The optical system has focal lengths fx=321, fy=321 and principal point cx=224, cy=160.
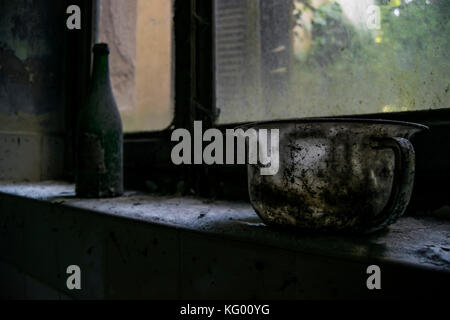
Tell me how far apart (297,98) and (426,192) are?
14.0 inches

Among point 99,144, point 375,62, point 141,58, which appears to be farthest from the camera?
point 141,58

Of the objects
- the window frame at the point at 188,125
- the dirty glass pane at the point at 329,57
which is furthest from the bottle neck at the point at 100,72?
the dirty glass pane at the point at 329,57

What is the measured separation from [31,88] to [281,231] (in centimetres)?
130

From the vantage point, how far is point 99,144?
0.87m

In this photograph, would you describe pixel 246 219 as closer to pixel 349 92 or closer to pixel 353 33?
pixel 349 92

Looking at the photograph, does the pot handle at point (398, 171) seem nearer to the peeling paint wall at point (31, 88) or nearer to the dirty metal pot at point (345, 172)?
the dirty metal pot at point (345, 172)

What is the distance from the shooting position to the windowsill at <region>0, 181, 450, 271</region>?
0.36 metres

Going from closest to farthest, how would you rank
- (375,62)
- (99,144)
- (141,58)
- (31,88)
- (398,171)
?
(398,171)
(375,62)
(99,144)
(141,58)
(31,88)

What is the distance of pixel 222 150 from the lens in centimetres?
88

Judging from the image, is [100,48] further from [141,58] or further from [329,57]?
[329,57]

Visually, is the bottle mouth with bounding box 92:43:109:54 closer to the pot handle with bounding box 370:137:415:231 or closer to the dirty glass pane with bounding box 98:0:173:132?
the dirty glass pane with bounding box 98:0:173:132

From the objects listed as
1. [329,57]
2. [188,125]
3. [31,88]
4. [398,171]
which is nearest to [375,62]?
[329,57]

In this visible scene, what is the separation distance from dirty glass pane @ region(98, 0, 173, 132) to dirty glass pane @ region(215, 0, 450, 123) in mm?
219

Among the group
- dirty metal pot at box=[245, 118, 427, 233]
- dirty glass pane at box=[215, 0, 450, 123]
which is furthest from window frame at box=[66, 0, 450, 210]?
dirty metal pot at box=[245, 118, 427, 233]
